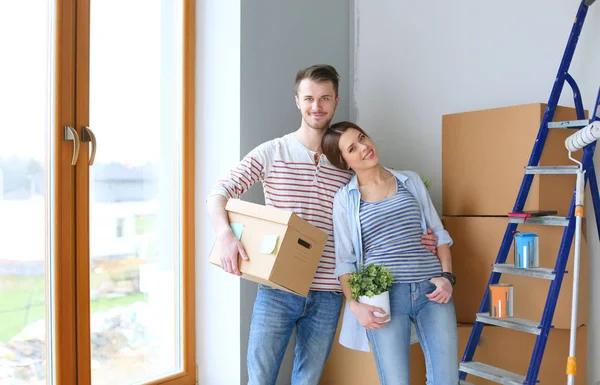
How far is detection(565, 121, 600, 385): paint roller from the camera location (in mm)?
1866

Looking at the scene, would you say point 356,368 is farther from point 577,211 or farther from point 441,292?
point 577,211

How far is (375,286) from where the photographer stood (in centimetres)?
186

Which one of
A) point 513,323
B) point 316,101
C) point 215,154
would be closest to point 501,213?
point 513,323

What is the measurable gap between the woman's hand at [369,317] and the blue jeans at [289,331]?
0.16 metres

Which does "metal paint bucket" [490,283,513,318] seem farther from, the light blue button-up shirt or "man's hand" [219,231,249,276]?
"man's hand" [219,231,249,276]

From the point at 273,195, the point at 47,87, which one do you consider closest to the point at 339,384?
the point at 273,195

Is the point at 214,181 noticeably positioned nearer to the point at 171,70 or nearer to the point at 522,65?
the point at 171,70

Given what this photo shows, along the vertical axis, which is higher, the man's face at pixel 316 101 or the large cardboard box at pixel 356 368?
the man's face at pixel 316 101

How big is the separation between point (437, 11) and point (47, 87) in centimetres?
182

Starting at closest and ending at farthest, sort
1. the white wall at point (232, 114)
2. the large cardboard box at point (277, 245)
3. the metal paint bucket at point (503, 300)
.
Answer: the large cardboard box at point (277, 245) → the metal paint bucket at point (503, 300) → the white wall at point (232, 114)

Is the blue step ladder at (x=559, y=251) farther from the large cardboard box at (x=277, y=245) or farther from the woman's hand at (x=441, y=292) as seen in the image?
the large cardboard box at (x=277, y=245)

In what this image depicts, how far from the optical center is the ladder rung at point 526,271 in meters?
2.00

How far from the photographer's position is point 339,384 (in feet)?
8.36

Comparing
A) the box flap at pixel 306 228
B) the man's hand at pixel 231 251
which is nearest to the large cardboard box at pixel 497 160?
the box flap at pixel 306 228
